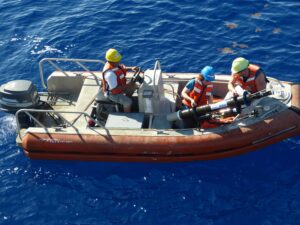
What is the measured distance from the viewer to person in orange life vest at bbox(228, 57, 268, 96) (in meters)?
10.8

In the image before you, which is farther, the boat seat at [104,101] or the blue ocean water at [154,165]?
the boat seat at [104,101]

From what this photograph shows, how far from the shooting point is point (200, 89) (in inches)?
431

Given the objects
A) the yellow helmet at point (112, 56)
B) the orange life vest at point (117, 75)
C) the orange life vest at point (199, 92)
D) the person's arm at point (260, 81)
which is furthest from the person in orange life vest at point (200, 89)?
the yellow helmet at point (112, 56)

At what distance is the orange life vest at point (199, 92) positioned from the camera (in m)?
10.9

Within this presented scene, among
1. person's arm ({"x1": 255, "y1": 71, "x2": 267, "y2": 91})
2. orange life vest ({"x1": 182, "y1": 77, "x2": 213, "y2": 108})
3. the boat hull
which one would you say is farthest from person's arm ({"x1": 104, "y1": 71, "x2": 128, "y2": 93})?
person's arm ({"x1": 255, "y1": 71, "x2": 267, "y2": 91})

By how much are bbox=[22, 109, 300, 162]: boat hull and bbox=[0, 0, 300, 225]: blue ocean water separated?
1.20 ft

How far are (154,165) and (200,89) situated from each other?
7.36ft

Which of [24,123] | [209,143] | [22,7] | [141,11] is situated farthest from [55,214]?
[22,7]

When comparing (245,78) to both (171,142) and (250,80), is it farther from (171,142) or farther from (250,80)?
(171,142)

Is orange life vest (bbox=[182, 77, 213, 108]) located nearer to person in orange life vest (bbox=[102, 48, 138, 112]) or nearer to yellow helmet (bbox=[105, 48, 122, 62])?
person in orange life vest (bbox=[102, 48, 138, 112])

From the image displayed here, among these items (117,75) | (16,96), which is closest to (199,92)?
(117,75)

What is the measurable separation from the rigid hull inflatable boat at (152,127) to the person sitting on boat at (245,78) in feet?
1.03

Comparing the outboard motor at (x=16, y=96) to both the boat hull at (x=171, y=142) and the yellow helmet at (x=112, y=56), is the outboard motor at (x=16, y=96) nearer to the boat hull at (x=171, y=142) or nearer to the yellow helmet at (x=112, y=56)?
the boat hull at (x=171, y=142)

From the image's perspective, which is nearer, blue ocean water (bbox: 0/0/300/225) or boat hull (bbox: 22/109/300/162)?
blue ocean water (bbox: 0/0/300/225)
